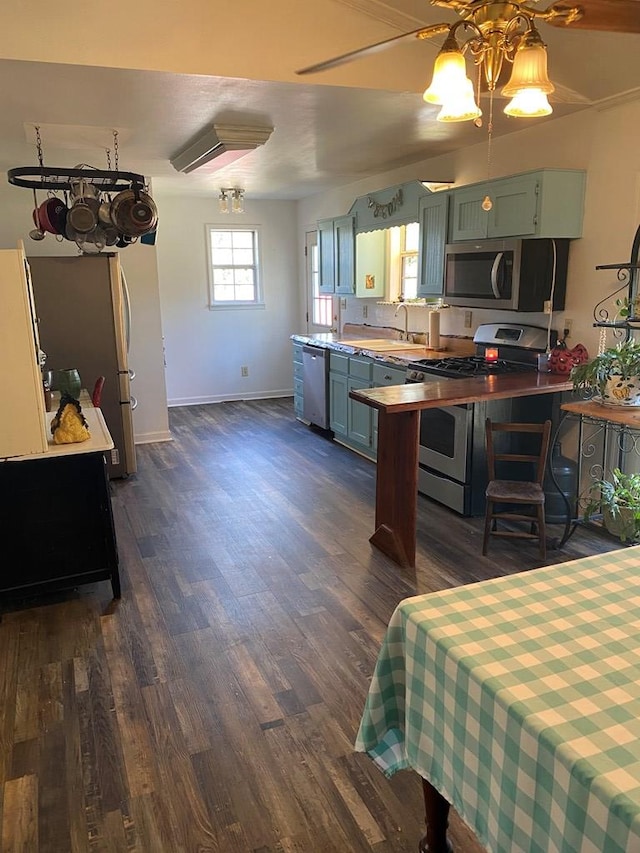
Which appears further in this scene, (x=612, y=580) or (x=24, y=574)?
(x=24, y=574)

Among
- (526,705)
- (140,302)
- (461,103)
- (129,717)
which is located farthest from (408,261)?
(526,705)

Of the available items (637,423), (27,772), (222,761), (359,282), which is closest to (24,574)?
(27,772)

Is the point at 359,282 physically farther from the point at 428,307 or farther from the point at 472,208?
the point at 472,208

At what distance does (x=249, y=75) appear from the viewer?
2.91 metres

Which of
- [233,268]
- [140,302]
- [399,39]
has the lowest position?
[140,302]

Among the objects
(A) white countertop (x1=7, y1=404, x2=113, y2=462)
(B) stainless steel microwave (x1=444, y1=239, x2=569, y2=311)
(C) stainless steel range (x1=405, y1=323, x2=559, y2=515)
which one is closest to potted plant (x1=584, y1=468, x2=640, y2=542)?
(C) stainless steel range (x1=405, y1=323, x2=559, y2=515)

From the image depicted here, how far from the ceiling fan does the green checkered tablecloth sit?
1.28 m

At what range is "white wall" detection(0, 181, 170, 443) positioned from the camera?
5261 mm

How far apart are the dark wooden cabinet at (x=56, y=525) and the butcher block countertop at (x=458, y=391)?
1401 millimetres

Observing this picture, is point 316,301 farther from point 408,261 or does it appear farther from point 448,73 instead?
point 448,73

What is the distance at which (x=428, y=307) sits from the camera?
5277 millimetres

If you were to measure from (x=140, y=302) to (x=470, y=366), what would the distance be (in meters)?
3.20

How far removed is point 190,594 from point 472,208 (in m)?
3.00

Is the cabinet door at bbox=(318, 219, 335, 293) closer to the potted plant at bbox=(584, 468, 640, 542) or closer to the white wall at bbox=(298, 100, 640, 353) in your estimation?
the white wall at bbox=(298, 100, 640, 353)
